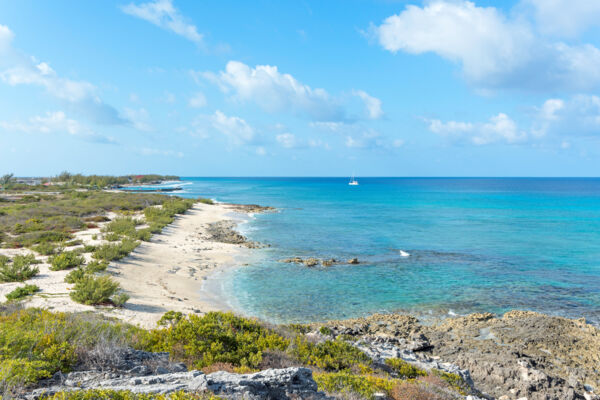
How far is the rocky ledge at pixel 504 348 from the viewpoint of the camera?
1094cm

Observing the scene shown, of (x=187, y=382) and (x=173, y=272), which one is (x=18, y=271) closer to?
(x=173, y=272)

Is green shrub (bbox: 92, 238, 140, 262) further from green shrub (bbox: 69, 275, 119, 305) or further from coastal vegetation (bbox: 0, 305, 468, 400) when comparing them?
coastal vegetation (bbox: 0, 305, 468, 400)

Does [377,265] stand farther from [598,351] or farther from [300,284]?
[598,351]

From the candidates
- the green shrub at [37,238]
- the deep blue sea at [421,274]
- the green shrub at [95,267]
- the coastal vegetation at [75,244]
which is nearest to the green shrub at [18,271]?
the coastal vegetation at [75,244]

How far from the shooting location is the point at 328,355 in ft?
32.0

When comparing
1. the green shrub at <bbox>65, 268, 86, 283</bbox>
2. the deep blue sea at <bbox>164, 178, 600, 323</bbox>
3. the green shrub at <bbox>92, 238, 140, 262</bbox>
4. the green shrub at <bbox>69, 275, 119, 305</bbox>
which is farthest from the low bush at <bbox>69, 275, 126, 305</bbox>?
the green shrub at <bbox>92, 238, 140, 262</bbox>

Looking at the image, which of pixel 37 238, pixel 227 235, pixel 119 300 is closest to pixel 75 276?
pixel 119 300

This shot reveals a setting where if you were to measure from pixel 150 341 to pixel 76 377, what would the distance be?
2627 millimetres

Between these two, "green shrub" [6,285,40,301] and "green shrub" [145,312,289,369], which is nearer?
"green shrub" [145,312,289,369]

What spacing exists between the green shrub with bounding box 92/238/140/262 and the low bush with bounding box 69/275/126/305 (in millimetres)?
6692

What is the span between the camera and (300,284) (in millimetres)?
22125

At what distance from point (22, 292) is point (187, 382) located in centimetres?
1327

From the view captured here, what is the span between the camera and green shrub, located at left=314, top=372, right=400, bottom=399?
6.95m

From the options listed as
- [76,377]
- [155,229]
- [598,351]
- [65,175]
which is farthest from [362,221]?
[65,175]
